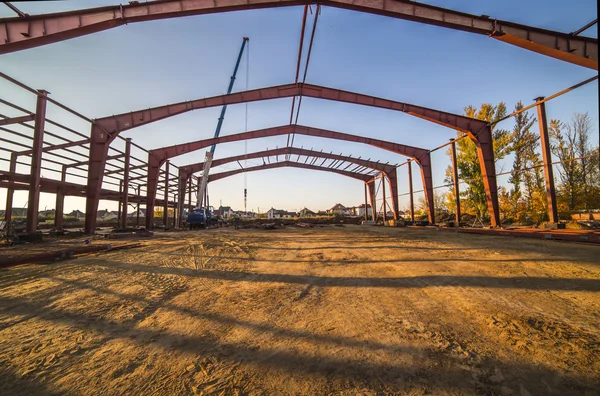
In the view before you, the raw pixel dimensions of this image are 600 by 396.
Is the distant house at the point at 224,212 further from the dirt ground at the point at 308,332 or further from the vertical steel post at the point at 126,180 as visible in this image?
the dirt ground at the point at 308,332

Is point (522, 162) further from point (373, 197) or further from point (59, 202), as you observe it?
point (59, 202)

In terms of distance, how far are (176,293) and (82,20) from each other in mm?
11410

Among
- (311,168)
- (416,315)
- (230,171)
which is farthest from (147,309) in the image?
(230,171)

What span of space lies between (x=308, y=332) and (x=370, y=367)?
0.74 meters

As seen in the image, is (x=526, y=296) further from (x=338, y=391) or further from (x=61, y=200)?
(x=61, y=200)

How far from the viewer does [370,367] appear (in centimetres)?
187

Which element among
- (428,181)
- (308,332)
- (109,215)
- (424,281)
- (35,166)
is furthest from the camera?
(109,215)

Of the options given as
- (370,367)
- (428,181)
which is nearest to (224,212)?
(428,181)

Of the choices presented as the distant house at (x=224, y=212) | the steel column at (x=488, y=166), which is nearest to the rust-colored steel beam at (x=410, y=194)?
the steel column at (x=488, y=166)

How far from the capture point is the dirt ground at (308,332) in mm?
1736

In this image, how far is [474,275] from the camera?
416 cm

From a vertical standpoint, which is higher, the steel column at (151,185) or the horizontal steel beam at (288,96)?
the horizontal steel beam at (288,96)

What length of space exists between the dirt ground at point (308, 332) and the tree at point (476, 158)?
2098 cm

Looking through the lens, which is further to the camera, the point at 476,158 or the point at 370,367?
the point at 476,158
